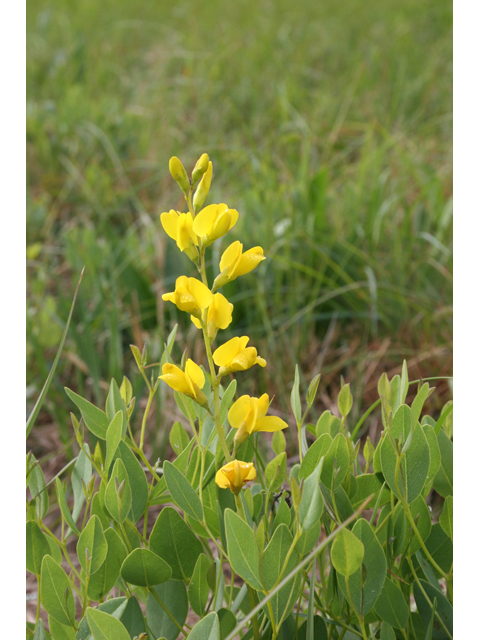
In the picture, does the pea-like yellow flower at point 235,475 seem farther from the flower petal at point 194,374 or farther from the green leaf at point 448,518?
the green leaf at point 448,518

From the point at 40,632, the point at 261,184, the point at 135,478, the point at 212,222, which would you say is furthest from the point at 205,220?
the point at 261,184

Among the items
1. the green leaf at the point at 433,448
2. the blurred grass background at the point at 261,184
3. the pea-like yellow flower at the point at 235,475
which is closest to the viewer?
the pea-like yellow flower at the point at 235,475

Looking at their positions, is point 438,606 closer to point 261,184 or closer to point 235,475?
point 235,475

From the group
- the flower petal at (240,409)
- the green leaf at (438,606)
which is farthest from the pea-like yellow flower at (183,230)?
the green leaf at (438,606)

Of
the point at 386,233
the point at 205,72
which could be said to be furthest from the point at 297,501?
the point at 205,72

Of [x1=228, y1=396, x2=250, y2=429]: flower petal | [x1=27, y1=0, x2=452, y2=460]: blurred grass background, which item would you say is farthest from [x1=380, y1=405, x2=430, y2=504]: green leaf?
[x1=27, y1=0, x2=452, y2=460]: blurred grass background
